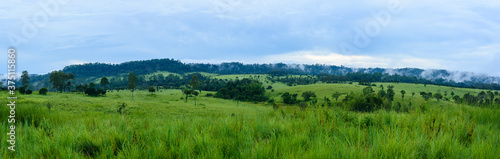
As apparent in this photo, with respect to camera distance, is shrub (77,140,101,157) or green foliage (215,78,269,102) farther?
green foliage (215,78,269,102)

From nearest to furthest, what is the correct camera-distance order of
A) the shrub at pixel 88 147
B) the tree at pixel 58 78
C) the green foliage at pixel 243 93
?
the shrub at pixel 88 147, the tree at pixel 58 78, the green foliage at pixel 243 93

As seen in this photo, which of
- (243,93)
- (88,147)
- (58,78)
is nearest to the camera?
(88,147)

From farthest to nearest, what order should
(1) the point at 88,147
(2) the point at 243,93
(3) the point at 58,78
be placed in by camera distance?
(2) the point at 243,93 < (3) the point at 58,78 < (1) the point at 88,147

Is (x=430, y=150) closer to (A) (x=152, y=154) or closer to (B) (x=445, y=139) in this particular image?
(B) (x=445, y=139)

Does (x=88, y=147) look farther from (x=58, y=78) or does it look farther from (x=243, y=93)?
(x=243, y=93)

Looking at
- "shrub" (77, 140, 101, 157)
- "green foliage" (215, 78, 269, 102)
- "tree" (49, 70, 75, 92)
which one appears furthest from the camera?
"green foliage" (215, 78, 269, 102)

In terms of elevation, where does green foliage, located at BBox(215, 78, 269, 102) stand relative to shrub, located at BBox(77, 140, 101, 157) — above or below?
below

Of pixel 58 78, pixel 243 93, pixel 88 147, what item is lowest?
pixel 243 93

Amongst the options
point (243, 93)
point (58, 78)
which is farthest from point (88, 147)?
point (243, 93)

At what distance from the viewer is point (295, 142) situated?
3.43 meters

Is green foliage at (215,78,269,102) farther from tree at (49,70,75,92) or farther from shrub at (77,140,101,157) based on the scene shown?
shrub at (77,140,101,157)

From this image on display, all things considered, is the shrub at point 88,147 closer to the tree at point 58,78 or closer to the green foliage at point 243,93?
the tree at point 58,78

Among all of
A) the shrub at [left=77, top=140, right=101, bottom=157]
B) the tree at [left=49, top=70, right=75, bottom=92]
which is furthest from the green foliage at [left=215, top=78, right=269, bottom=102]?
the shrub at [left=77, top=140, right=101, bottom=157]

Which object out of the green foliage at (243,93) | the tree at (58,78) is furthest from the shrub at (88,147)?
the green foliage at (243,93)
